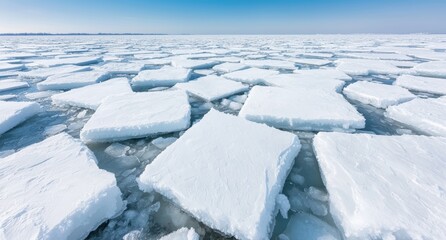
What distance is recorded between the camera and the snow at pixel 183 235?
835 mm

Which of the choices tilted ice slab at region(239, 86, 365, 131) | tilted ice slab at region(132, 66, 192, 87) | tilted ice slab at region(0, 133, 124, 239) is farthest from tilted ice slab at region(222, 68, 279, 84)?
tilted ice slab at region(0, 133, 124, 239)

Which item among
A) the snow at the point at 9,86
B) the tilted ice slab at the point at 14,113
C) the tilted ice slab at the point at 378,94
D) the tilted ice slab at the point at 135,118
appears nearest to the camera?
the tilted ice slab at the point at 135,118

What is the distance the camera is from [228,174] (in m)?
1.07

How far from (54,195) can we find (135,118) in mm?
855

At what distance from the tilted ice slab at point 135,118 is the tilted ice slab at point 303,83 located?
1461mm

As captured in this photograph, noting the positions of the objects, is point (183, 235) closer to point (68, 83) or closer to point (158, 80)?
point (158, 80)

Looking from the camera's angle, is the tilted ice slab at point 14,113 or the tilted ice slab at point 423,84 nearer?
the tilted ice slab at point 14,113

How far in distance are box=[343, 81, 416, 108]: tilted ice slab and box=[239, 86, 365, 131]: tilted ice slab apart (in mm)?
353

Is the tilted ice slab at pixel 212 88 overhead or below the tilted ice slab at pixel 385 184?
below

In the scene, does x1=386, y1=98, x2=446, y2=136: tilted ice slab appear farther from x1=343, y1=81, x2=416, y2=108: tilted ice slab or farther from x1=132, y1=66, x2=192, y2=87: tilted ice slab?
x1=132, y1=66, x2=192, y2=87: tilted ice slab

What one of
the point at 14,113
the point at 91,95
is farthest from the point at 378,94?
the point at 14,113

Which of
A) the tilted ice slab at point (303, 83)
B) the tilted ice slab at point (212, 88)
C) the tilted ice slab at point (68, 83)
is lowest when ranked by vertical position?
the tilted ice slab at point (68, 83)

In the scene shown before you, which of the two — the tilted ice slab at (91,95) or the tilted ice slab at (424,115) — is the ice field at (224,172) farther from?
the tilted ice slab at (91,95)

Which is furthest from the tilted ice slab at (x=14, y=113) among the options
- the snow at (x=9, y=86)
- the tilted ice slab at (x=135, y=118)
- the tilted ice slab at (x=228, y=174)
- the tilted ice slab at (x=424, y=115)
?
the tilted ice slab at (x=424, y=115)
